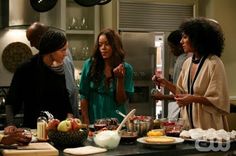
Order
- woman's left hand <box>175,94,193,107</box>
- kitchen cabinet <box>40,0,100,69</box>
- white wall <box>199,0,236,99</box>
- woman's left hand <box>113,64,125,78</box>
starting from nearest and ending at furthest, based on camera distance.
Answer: woman's left hand <box>175,94,193,107</box> → woman's left hand <box>113,64,125,78</box> → kitchen cabinet <box>40,0,100,69</box> → white wall <box>199,0,236,99</box>

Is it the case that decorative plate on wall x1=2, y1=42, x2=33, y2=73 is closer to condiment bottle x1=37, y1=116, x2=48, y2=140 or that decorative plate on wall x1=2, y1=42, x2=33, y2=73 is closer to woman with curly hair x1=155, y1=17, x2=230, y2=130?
woman with curly hair x1=155, y1=17, x2=230, y2=130

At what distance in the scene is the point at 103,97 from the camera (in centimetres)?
342

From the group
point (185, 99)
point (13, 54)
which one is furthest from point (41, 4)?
point (13, 54)

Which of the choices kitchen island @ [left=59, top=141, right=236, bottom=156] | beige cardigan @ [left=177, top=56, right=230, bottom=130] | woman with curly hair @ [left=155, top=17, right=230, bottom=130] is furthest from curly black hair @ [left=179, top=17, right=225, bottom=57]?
kitchen island @ [left=59, top=141, right=236, bottom=156]

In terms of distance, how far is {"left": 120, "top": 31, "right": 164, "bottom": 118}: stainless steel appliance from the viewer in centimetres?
541

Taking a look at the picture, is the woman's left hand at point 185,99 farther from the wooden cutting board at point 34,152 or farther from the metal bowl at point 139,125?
the wooden cutting board at point 34,152

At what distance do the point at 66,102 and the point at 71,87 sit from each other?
49 cm

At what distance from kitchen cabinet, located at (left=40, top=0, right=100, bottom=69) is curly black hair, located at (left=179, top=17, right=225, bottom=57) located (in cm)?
227

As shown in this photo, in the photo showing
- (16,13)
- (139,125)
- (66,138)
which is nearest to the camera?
(66,138)

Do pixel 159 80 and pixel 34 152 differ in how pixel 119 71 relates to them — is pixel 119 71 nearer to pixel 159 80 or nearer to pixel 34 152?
pixel 159 80

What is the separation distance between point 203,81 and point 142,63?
7.79ft

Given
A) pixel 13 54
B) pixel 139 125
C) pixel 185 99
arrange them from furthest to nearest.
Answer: pixel 13 54, pixel 185 99, pixel 139 125

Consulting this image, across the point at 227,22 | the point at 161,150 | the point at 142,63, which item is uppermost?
the point at 227,22

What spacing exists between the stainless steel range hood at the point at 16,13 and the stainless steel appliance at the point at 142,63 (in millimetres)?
1167
